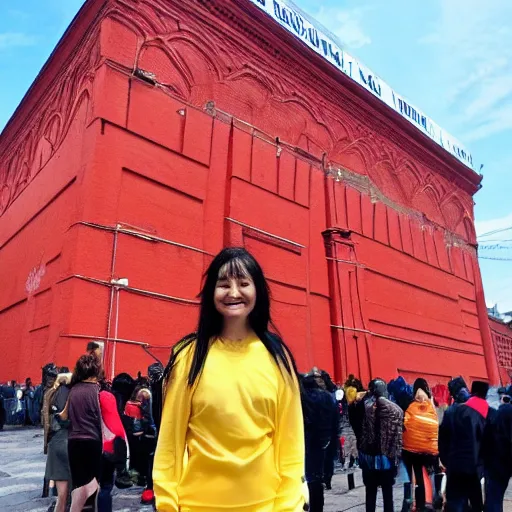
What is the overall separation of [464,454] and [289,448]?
Answer: 2815mm

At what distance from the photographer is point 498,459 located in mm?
3791

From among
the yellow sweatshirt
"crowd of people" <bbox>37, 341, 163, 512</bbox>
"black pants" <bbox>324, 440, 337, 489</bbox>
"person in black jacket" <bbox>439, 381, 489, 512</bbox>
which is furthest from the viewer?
"black pants" <bbox>324, 440, 337, 489</bbox>

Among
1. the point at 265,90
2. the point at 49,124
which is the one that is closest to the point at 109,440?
the point at 265,90

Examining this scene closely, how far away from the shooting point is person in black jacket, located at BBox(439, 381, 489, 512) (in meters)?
3.72

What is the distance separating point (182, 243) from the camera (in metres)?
10.5

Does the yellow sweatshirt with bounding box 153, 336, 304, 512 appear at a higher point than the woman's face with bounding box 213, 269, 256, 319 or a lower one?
lower

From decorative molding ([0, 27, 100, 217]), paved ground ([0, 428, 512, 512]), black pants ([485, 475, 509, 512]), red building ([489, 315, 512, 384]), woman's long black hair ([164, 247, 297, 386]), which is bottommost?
paved ground ([0, 428, 512, 512])

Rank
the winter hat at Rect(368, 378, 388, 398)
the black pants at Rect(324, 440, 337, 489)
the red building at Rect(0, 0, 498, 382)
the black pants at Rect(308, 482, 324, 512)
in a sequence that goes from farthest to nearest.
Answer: the red building at Rect(0, 0, 498, 382) → the black pants at Rect(324, 440, 337, 489) → the winter hat at Rect(368, 378, 388, 398) → the black pants at Rect(308, 482, 324, 512)

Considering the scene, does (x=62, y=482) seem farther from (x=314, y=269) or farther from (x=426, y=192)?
(x=426, y=192)

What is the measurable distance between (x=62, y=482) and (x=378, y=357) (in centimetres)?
1196

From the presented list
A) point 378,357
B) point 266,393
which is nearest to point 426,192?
point 378,357

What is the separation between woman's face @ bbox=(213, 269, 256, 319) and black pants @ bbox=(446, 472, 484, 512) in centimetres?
305

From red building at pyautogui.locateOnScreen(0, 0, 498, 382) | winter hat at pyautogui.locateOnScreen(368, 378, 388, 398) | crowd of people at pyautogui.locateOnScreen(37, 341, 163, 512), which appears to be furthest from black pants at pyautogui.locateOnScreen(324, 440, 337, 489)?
red building at pyautogui.locateOnScreen(0, 0, 498, 382)

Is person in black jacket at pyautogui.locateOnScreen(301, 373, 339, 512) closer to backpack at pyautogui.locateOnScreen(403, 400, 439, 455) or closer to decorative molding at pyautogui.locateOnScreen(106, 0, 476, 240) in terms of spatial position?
backpack at pyautogui.locateOnScreen(403, 400, 439, 455)
